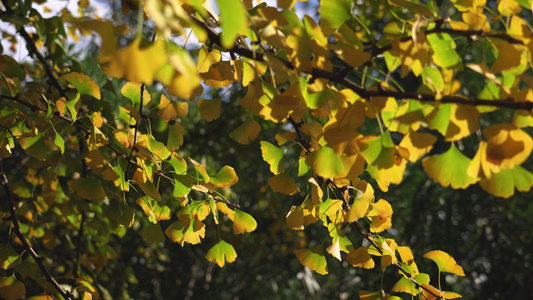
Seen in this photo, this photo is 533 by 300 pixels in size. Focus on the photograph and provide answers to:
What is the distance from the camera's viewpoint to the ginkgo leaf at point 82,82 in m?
0.59

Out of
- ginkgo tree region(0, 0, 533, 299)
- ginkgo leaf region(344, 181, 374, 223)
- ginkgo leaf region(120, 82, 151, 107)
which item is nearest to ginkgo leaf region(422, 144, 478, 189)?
ginkgo tree region(0, 0, 533, 299)

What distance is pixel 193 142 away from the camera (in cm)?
190

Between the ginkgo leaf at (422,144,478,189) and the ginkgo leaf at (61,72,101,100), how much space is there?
1.51ft

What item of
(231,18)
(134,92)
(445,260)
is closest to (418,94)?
(231,18)

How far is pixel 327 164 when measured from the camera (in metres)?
0.40

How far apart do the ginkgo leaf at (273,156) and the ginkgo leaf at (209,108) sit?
0.08 m

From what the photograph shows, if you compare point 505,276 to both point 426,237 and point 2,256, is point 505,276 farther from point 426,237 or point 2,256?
point 2,256

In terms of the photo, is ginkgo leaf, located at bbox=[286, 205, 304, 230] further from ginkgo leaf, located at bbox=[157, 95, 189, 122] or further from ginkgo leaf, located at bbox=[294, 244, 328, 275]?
ginkgo leaf, located at bbox=[157, 95, 189, 122]

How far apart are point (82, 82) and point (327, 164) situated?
39 cm

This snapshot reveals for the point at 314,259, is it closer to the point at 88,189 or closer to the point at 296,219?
the point at 296,219

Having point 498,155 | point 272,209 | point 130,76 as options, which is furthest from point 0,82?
point 272,209

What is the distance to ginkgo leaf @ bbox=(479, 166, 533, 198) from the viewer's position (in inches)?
13.5

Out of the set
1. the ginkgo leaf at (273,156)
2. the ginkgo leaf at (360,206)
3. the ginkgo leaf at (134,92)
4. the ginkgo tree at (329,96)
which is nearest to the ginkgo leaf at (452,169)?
the ginkgo tree at (329,96)

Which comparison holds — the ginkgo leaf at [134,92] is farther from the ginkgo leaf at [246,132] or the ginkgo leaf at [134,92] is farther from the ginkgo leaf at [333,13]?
the ginkgo leaf at [333,13]
